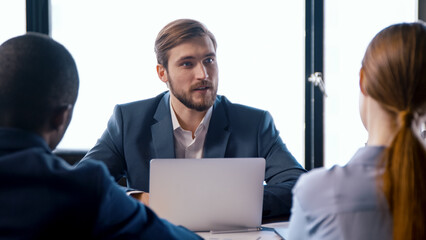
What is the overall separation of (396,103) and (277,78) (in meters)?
2.38

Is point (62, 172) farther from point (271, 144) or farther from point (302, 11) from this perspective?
point (302, 11)

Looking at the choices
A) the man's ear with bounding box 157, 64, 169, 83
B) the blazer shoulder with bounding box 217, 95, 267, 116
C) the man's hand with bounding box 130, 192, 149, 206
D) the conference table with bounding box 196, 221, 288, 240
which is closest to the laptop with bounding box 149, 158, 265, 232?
the conference table with bounding box 196, 221, 288, 240

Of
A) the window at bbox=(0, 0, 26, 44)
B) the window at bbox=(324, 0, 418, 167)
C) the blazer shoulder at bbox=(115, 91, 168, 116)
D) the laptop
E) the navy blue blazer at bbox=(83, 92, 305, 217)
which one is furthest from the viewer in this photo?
the window at bbox=(324, 0, 418, 167)

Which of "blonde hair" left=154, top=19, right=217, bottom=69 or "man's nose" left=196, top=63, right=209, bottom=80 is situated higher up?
"blonde hair" left=154, top=19, right=217, bottom=69

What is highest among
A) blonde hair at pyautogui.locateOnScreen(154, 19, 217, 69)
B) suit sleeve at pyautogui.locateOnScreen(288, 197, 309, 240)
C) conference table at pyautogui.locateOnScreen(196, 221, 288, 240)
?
blonde hair at pyautogui.locateOnScreen(154, 19, 217, 69)

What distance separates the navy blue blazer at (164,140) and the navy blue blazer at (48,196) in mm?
1206

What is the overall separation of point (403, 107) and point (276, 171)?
3.47 feet

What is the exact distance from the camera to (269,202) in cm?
167

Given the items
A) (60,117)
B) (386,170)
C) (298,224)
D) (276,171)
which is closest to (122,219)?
(60,117)

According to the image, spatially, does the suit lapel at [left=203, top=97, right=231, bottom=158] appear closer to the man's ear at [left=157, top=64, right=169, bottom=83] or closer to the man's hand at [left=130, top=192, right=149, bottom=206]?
the man's ear at [left=157, top=64, right=169, bottom=83]

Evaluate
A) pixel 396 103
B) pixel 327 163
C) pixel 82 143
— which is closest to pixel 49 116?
pixel 396 103

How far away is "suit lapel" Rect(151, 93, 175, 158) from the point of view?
2.10m

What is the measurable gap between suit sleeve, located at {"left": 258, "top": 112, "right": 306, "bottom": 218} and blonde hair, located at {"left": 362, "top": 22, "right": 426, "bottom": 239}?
2.44 feet

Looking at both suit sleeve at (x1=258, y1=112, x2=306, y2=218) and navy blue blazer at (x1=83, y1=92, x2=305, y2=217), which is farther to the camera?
navy blue blazer at (x1=83, y1=92, x2=305, y2=217)
